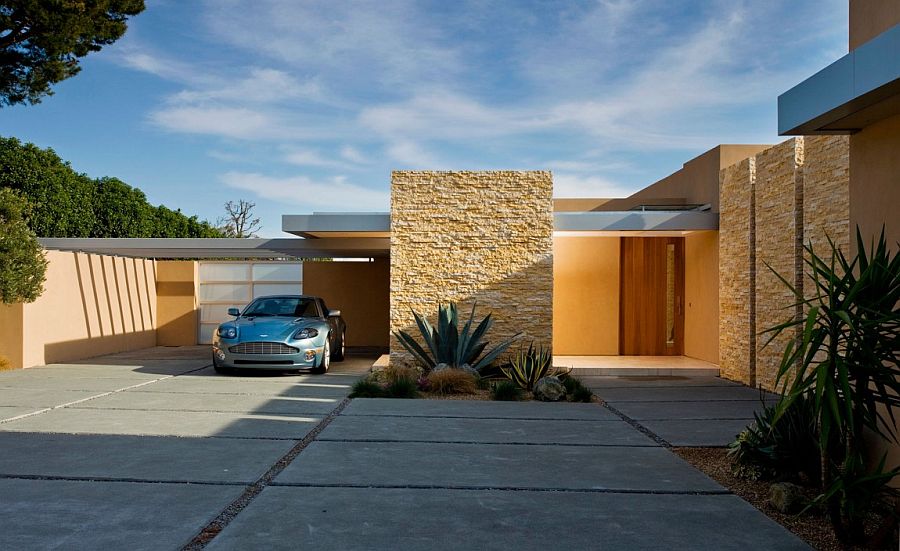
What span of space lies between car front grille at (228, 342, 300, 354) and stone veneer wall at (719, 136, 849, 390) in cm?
710

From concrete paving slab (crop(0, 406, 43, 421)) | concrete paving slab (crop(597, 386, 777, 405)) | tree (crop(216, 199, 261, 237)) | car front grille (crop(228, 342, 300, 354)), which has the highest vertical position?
tree (crop(216, 199, 261, 237))

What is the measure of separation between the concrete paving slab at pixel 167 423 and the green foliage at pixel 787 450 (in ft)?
13.2

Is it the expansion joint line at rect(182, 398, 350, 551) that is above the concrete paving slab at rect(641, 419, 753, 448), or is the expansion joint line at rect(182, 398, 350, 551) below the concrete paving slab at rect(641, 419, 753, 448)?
above

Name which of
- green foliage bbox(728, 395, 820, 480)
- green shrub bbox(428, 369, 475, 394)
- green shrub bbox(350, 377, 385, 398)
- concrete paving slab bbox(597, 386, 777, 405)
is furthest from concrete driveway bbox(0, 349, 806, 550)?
green shrub bbox(428, 369, 475, 394)

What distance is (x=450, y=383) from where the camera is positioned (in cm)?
1075

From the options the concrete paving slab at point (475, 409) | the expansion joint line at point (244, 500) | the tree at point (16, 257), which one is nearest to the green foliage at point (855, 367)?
the expansion joint line at point (244, 500)

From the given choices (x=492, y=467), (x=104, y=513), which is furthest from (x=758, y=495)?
(x=104, y=513)

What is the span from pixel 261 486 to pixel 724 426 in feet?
16.5

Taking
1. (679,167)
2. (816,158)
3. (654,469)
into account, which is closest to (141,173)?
(679,167)

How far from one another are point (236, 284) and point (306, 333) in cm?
828

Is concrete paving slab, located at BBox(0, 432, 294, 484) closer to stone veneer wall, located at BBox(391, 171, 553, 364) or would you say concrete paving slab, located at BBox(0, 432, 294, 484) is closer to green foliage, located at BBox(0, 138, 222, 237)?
stone veneer wall, located at BBox(391, 171, 553, 364)

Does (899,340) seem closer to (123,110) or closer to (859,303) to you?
(859,303)

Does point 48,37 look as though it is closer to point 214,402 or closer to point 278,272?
point 278,272

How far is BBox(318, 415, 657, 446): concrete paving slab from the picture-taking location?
23.8ft
